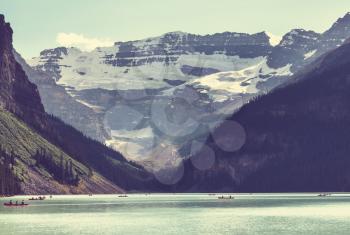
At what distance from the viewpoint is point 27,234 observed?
651ft

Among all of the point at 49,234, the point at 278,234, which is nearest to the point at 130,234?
the point at 49,234

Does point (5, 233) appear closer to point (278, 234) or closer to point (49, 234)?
point (49, 234)

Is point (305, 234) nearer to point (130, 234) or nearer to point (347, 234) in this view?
point (347, 234)

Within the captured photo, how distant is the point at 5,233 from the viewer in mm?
199750

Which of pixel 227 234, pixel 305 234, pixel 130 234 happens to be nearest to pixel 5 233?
pixel 130 234

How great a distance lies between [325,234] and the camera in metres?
196

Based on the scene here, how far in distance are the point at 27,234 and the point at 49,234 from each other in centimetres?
508

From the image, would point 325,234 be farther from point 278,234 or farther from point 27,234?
point 27,234

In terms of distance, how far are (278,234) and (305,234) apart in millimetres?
6222

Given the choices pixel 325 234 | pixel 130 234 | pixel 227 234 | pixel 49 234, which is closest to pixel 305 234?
pixel 325 234

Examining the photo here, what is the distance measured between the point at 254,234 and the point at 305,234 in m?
11.7

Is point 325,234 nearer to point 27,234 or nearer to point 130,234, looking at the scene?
point 130,234

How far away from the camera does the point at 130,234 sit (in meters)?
200

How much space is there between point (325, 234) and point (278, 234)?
10686 mm
